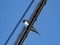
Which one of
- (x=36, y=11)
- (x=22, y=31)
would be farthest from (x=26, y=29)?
(x=36, y=11)

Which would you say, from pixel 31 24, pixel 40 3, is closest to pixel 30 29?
pixel 31 24

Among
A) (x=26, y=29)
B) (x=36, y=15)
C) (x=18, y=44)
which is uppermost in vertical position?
(x=36, y=15)

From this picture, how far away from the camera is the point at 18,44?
226 cm

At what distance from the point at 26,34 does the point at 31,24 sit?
10 centimetres

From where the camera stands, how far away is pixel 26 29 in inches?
89.8

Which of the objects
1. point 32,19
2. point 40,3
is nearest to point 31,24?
point 32,19

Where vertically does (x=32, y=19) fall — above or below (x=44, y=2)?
below

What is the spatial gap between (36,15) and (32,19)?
5 centimetres

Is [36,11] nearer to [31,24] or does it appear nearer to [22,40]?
[31,24]

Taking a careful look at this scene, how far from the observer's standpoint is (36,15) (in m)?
2.27

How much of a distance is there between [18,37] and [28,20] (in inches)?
7.4

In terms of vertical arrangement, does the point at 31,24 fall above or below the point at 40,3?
below

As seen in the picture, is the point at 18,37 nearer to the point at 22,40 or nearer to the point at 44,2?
the point at 22,40

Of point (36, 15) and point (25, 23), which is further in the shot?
point (25, 23)
